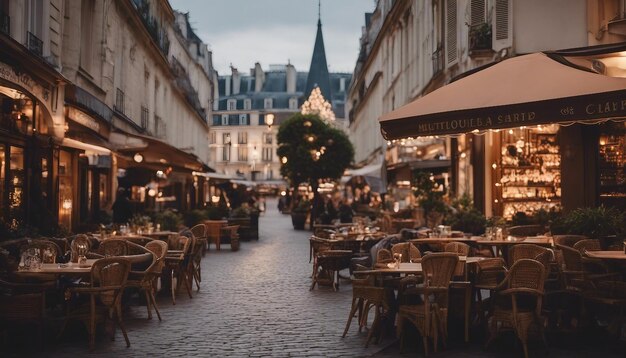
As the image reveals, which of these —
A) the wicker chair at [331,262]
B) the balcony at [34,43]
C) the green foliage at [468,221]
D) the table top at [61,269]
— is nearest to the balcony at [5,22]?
the balcony at [34,43]

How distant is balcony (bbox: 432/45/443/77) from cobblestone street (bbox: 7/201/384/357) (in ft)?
30.3

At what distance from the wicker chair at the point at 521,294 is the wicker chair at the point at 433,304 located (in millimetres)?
553

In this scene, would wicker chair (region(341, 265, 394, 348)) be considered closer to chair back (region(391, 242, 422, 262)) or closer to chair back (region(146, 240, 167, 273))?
chair back (region(391, 242, 422, 262))

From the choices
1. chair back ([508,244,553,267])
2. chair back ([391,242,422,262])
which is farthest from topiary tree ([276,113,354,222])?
chair back ([508,244,553,267])

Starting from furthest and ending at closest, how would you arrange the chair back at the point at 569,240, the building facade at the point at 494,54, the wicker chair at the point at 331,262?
1. the building facade at the point at 494,54
2. the wicker chair at the point at 331,262
3. the chair back at the point at 569,240

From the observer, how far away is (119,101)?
24.4 metres

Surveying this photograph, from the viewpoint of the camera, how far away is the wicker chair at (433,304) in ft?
26.9

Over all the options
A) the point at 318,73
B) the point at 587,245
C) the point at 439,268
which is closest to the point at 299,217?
the point at 587,245

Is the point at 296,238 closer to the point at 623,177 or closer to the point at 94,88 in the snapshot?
the point at 94,88

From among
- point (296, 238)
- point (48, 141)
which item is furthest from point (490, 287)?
point (296, 238)

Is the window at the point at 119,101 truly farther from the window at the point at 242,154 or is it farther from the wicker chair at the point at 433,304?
the window at the point at 242,154

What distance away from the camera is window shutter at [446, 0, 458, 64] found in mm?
20844

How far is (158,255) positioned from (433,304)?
4.88 m

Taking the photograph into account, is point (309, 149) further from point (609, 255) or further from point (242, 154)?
point (242, 154)
